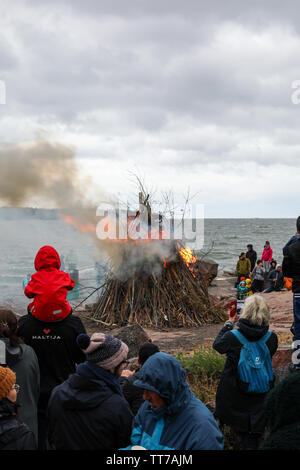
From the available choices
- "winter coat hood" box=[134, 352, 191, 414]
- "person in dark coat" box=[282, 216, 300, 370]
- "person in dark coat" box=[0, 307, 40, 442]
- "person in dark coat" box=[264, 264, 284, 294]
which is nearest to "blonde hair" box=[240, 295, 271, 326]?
"person in dark coat" box=[282, 216, 300, 370]

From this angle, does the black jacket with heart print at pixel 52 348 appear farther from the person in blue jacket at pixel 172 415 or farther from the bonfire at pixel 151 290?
the bonfire at pixel 151 290

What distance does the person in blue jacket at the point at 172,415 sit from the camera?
2207 mm

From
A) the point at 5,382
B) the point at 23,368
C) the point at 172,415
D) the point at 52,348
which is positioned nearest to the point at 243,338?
the point at 172,415

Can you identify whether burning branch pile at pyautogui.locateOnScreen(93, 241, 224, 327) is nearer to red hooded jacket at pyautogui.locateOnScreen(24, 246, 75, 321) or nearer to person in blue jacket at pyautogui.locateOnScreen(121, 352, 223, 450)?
red hooded jacket at pyautogui.locateOnScreen(24, 246, 75, 321)

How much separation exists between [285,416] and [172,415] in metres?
0.64

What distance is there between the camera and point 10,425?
2205 millimetres

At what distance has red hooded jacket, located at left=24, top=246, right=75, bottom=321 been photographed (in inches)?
134

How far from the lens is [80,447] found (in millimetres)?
2367

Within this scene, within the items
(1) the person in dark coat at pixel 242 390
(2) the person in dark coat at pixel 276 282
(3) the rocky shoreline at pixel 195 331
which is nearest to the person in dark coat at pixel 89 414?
(1) the person in dark coat at pixel 242 390

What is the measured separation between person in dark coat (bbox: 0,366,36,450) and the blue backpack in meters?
1.65

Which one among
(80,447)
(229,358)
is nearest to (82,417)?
(80,447)

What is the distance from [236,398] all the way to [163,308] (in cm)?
784
